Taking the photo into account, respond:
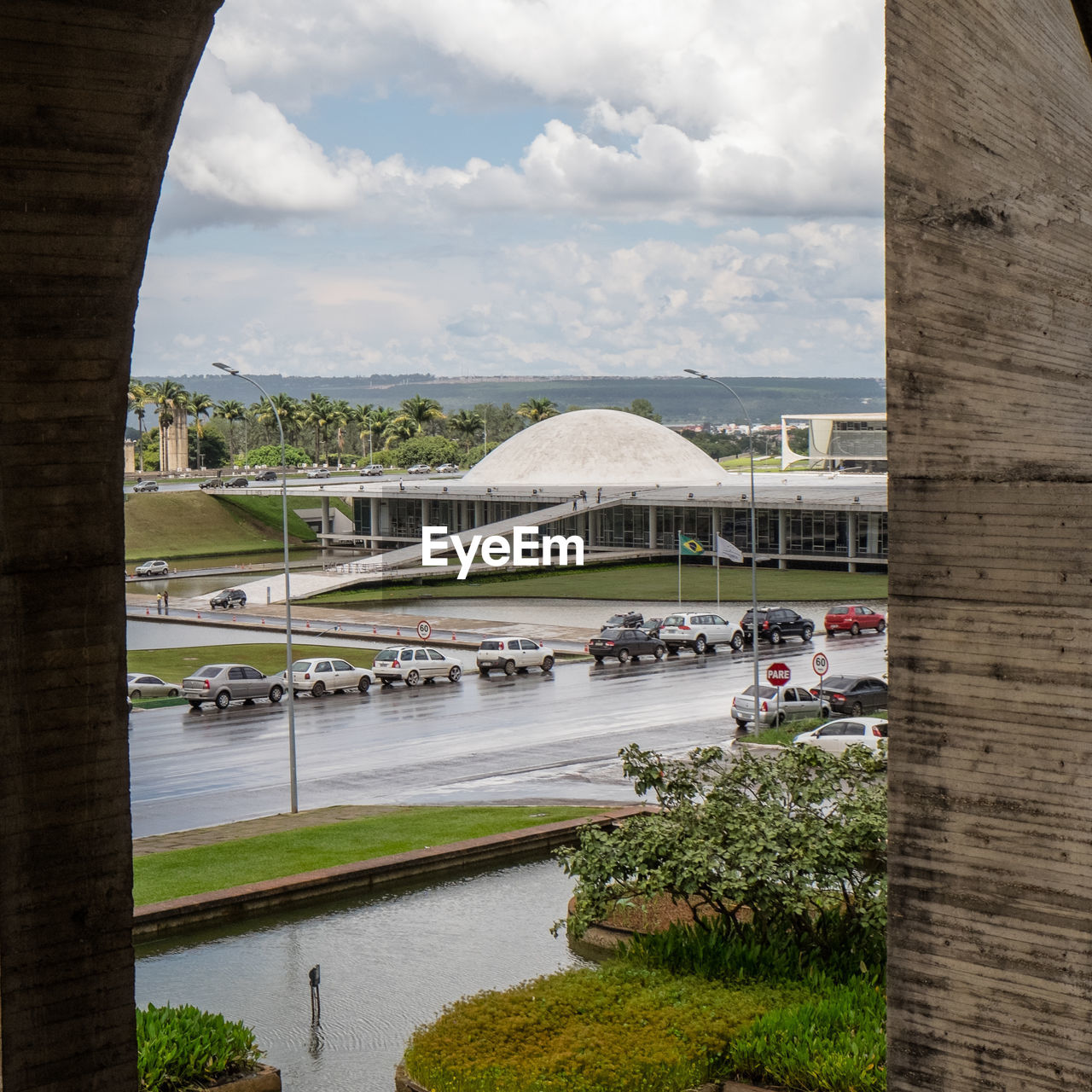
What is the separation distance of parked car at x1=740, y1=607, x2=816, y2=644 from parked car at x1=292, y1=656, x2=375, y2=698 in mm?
16113

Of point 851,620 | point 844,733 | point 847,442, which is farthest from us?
→ point 847,442

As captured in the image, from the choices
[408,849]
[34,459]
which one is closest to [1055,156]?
[34,459]

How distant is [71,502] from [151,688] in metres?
40.3

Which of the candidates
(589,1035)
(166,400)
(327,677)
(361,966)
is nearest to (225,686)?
(327,677)

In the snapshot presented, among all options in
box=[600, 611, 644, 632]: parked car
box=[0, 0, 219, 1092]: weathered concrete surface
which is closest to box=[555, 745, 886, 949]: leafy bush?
box=[0, 0, 219, 1092]: weathered concrete surface

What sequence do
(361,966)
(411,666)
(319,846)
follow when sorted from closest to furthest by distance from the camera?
(361,966) < (319,846) < (411,666)

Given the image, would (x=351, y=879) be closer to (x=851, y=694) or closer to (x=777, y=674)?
(x=777, y=674)

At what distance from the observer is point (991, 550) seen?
12.4ft

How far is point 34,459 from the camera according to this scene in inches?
123

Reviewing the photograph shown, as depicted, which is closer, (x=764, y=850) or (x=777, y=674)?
(x=764, y=850)

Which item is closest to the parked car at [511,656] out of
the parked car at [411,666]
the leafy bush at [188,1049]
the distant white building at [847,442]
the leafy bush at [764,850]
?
the parked car at [411,666]

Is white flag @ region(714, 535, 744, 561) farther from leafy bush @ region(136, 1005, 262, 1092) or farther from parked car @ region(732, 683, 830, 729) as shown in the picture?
leafy bush @ region(136, 1005, 262, 1092)

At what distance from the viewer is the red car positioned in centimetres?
5431

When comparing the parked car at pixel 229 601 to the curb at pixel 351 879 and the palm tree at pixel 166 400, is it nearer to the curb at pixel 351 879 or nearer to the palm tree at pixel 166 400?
the curb at pixel 351 879
